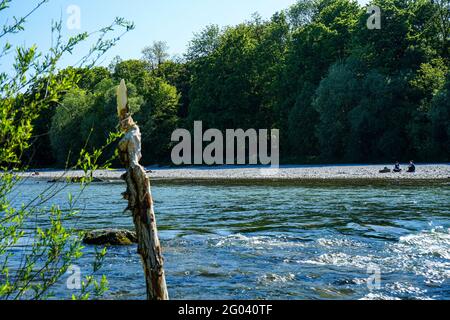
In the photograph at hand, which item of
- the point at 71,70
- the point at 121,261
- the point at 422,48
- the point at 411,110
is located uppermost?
the point at 422,48

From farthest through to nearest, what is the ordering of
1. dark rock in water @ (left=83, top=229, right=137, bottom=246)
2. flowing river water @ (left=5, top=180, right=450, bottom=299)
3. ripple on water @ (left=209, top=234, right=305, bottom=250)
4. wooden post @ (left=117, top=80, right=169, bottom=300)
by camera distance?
dark rock in water @ (left=83, top=229, right=137, bottom=246)
ripple on water @ (left=209, top=234, right=305, bottom=250)
flowing river water @ (left=5, top=180, right=450, bottom=299)
wooden post @ (left=117, top=80, right=169, bottom=300)

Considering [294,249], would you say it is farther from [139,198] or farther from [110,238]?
[139,198]

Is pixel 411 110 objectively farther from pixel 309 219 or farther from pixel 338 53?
pixel 309 219

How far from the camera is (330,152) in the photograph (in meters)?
61.3

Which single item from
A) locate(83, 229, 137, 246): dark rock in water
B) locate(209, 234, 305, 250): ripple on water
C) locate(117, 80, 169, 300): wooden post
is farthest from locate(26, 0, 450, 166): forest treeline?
locate(117, 80, 169, 300): wooden post

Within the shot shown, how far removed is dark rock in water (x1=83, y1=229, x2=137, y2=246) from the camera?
15.5m

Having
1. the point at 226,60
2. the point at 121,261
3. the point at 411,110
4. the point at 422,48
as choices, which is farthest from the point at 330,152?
the point at 121,261

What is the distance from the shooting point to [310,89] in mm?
67938

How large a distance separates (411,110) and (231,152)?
26.9m

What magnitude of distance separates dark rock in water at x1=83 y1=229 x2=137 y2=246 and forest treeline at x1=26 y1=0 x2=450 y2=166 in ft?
103

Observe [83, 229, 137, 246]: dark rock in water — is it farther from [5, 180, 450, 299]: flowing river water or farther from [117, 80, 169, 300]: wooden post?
[117, 80, 169, 300]: wooden post

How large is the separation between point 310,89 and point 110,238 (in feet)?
181

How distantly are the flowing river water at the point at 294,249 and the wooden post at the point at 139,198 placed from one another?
0.65 m

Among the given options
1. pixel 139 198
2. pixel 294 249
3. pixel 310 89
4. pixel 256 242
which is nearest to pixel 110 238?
pixel 256 242
